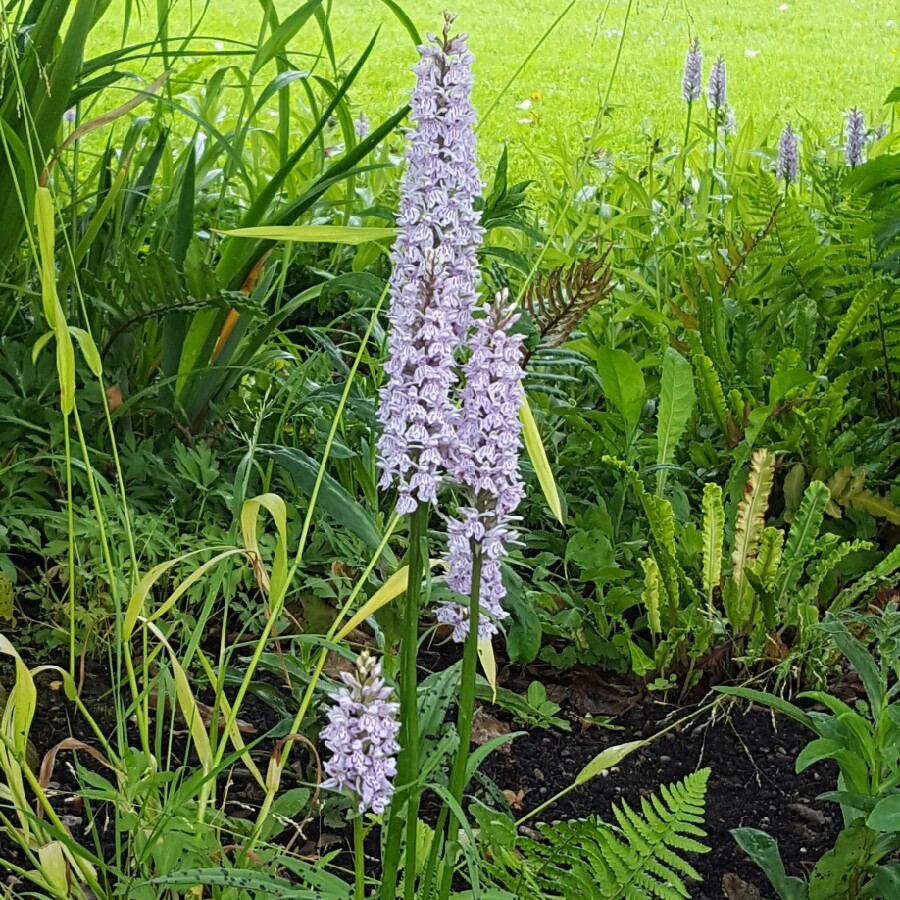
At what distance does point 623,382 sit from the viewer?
7.05 ft

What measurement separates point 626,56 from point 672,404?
6.06 m

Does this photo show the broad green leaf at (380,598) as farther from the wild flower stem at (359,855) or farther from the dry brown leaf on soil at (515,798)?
the dry brown leaf on soil at (515,798)

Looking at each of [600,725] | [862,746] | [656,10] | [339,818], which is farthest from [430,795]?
[656,10]

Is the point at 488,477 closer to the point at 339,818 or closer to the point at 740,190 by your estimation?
the point at 339,818

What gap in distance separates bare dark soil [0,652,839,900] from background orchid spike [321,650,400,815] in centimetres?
71

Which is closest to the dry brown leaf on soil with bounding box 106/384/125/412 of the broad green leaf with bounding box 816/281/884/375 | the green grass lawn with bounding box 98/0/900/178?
the broad green leaf with bounding box 816/281/884/375

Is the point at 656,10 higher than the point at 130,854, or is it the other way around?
the point at 656,10

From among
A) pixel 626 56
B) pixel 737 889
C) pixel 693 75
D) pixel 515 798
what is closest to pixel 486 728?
pixel 515 798

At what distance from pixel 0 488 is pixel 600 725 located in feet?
3.47

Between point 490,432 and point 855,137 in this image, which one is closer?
point 490,432

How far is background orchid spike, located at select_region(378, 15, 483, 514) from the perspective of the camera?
0.94m

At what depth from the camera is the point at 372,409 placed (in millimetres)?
1786

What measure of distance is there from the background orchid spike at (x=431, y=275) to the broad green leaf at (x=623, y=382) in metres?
1.16

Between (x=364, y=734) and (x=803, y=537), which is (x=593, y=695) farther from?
(x=364, y=734)
